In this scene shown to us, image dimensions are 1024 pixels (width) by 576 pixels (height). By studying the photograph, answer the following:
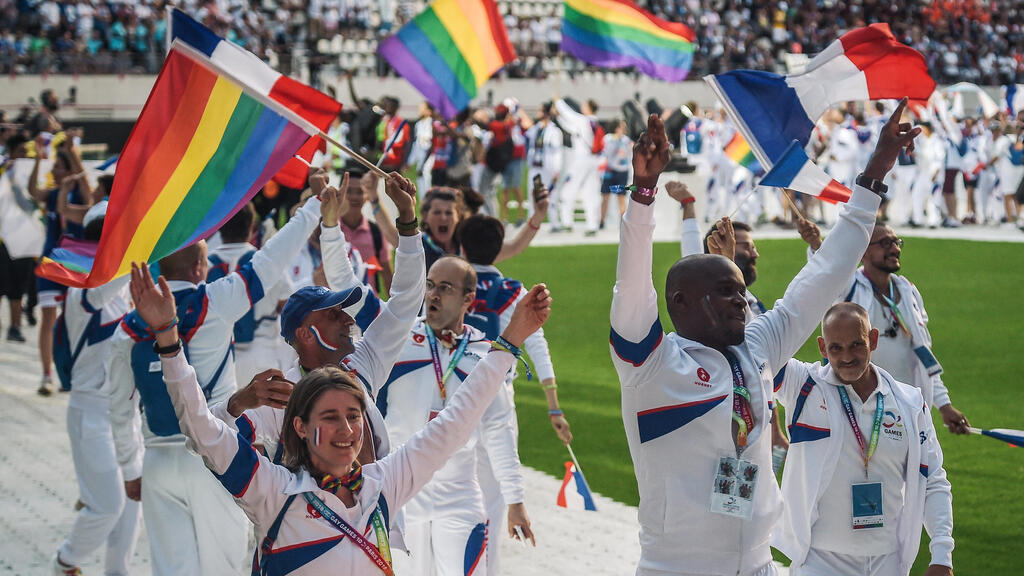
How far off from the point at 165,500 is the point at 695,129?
2485cm

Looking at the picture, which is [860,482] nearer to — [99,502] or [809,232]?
[809,232]

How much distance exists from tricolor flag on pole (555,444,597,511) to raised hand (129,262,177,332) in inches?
132

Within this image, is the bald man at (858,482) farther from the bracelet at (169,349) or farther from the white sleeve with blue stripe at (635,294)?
the bracelet at (169,349)

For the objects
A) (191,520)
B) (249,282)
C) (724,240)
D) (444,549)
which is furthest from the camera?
(249,282)

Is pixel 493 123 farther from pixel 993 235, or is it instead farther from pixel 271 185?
pixel 271 185

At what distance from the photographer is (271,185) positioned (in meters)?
10.7

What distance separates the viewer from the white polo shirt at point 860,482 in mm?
5262

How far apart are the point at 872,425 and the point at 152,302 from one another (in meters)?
3.02

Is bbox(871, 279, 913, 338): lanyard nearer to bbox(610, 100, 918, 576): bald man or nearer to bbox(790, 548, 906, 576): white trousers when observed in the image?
bbox(790, 548, 906, 576): white trousers

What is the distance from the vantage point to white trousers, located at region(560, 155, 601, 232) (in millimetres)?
28422

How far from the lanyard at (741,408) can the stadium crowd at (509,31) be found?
2399 centimetres

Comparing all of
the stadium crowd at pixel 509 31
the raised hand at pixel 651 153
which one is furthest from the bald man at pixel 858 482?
the stadium crowd at pixel 509 31

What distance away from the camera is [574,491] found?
9.37 metres

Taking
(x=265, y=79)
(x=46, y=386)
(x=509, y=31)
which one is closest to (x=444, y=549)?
(x=265, y=79)
